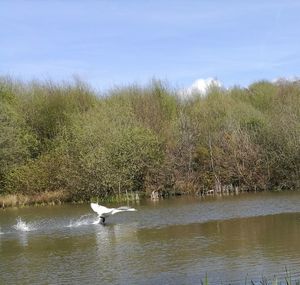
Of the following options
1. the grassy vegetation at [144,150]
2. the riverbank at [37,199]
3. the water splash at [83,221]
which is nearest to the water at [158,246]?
the water splash at [83,221]

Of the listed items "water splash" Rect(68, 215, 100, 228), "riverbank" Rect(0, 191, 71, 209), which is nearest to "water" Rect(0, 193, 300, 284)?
"water splash" Rect(68, 215, 100, 228)

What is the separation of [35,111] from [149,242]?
1305 inches

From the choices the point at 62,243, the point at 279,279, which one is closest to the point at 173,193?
the point at 62,243

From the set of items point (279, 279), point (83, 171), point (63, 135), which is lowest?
point (279, 279)

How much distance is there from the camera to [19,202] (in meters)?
42.1

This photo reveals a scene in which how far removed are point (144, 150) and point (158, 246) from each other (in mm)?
23205

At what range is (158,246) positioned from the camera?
18219mm

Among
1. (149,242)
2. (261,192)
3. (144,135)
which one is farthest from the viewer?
(144,135)

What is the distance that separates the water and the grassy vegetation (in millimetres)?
10488

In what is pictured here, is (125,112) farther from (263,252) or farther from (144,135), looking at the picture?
(263,252)

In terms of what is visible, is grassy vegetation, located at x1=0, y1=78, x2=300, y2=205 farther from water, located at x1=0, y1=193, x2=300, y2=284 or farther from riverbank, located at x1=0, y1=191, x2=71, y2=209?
water, located at x1=0, y1=193, x2=300, y2=284

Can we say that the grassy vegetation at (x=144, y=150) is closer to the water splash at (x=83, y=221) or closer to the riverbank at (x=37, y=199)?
the riverbank at (x=37, y=199)

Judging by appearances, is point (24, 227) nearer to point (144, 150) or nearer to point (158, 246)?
point (158, 246)

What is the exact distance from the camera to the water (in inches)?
551
